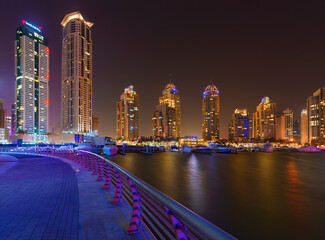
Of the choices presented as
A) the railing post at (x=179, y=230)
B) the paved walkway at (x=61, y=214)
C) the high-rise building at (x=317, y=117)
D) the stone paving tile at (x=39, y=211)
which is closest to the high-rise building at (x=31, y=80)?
the stone paving tile at (x=39, y=211)

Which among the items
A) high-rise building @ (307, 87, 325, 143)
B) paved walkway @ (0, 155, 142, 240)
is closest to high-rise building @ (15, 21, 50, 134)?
paved walkway @ (0, 155, 142, 240)

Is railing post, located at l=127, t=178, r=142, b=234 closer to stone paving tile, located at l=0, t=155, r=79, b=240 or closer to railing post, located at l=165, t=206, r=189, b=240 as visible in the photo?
stone paving tile, located at l=0, t=155, r=79, b=240

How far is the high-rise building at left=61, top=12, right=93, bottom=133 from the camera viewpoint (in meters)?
169

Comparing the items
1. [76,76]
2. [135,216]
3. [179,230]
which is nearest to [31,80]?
[76,76]

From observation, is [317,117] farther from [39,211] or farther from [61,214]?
[39,211]

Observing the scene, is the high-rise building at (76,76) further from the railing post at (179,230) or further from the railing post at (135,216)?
the railing post at (179,230)

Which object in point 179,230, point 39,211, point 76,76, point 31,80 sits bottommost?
point 39,211

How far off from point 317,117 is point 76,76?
222512mm

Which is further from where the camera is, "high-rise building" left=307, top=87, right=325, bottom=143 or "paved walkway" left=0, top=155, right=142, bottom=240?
"high-rise building" left=307, top=87, right=325, bottom=143

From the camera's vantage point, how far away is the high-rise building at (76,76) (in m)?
169

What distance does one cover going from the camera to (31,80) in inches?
6417

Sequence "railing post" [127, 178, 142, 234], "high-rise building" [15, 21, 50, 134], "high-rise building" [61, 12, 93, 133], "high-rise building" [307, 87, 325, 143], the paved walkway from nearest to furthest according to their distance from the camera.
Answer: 1. "railing post" [127, 178, 142, 234]
2. the paved walkway
3. "high-rise building" [15, 21, 50, 134]
4. "high-rise building" [61, 12, 93, 133]
5. "high-rise building" [307, 87, 325, 143]

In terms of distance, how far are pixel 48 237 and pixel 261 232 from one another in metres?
9.79

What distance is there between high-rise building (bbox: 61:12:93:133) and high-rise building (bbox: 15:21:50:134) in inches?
591
